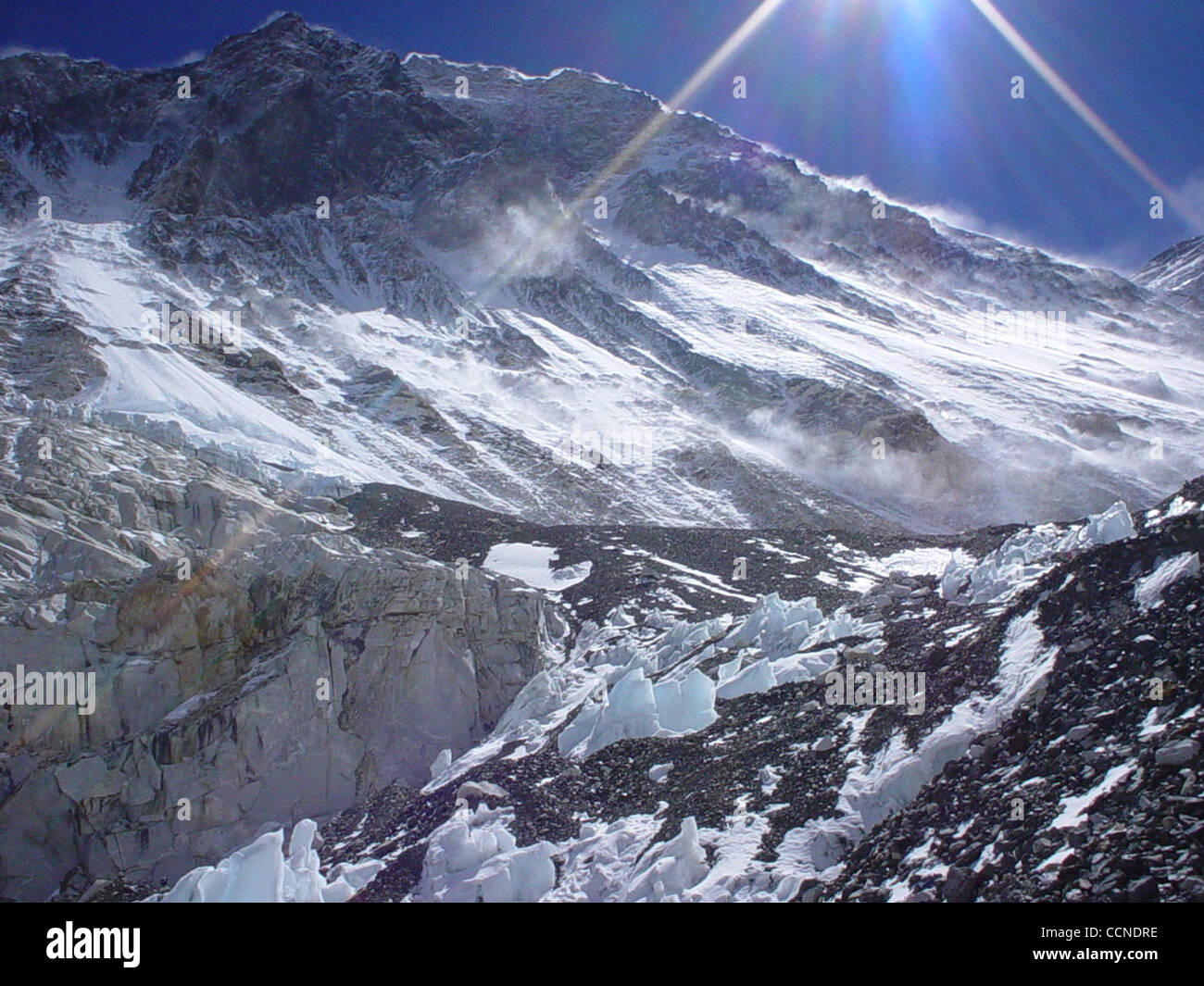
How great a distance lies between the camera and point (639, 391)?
97125 mm

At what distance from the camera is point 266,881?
16.0 metres

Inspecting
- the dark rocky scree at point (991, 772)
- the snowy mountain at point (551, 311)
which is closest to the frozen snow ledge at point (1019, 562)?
the dark rocky scree at point (991, 772)

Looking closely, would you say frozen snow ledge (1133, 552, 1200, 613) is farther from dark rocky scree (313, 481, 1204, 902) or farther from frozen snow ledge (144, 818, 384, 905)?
frozen snow ledge (144, 818, 384, 905)

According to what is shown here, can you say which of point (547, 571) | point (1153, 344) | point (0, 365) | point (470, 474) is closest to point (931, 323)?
point (1153, 344)

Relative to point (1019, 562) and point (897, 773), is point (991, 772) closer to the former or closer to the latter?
point (897, 773)

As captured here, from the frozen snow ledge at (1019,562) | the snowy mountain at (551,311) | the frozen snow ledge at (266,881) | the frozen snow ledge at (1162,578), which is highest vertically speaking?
the snowy mountain at (551,311)

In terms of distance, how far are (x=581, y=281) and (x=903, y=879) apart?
11574 centimetres

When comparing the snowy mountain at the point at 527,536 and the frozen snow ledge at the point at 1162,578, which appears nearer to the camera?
the snowy mountain at the point at 527,536

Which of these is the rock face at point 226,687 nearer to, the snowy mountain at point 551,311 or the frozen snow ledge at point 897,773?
the frozen snow ledge at point 897,773

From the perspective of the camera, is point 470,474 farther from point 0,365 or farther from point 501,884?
point 501,884

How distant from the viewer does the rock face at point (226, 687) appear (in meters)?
25.4

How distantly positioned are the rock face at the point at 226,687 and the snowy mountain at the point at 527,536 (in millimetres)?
129

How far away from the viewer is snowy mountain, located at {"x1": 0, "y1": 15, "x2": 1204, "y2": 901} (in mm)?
14109

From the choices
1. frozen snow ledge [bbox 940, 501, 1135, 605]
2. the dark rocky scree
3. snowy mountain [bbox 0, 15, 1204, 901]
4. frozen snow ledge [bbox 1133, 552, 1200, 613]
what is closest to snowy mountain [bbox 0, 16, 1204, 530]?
snowy mountain [bbox 0, 15, 1204, 901]
